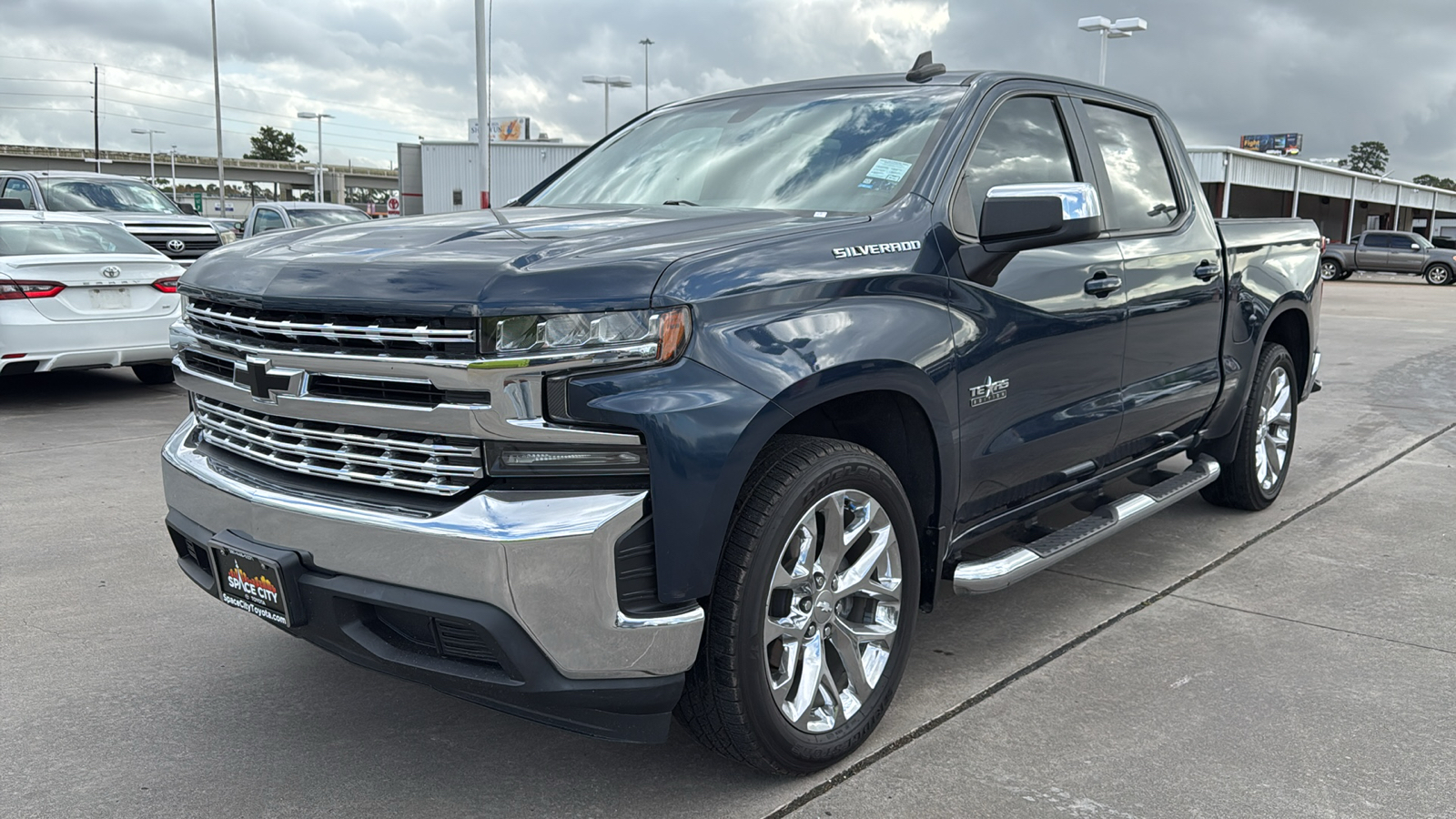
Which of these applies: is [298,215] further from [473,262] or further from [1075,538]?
[473,262]

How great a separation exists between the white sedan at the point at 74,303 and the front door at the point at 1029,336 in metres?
7.02

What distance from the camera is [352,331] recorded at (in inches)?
103

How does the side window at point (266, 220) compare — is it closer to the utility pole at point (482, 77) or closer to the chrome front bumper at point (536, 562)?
the utility pole at point (482, 77)

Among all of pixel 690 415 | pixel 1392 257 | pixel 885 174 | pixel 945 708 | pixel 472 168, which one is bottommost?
pixel 945 708

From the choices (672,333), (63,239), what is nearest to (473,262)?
(672,333)

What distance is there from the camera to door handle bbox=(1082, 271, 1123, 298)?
3920 mm

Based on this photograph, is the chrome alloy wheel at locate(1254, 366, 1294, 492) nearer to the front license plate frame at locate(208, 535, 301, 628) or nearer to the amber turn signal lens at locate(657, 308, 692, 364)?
the amber turn signal lens at locate(657, 308, 692, 364)

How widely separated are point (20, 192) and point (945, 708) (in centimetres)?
1613

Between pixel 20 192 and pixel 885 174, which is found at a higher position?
pixel 20 192

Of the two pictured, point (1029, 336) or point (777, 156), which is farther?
point (777, 156)

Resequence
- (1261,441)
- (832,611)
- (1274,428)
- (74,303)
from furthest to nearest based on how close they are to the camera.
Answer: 1. (74,303)
2. (1274,428)
3. (1261,441)
4. (832,611)

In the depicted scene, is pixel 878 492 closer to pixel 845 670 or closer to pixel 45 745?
pixel 845 670

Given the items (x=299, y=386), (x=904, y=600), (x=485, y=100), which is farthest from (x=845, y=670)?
(x=485, y=100)

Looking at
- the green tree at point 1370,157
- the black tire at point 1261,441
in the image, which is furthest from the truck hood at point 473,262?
the green tree at point 1370,157
